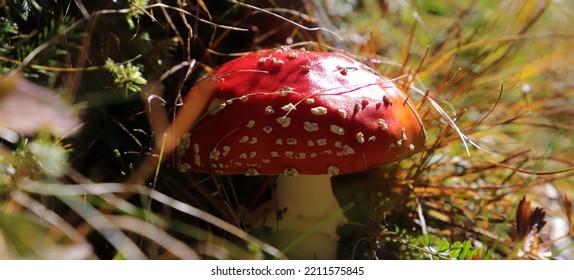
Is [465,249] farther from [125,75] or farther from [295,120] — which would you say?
[125,75]

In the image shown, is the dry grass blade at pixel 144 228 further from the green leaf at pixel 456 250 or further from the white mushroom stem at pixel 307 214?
the green leaf at pixel 456 250

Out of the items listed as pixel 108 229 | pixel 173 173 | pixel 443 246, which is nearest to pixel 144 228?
pixel 108 229

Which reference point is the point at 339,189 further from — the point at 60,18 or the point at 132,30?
the point at 60,18

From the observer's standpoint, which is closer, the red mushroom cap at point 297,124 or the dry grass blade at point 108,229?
the dry grass blade at point 108,229

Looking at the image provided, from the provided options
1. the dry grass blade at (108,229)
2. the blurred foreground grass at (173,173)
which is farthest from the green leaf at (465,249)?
the dry grass blade at (108,229)

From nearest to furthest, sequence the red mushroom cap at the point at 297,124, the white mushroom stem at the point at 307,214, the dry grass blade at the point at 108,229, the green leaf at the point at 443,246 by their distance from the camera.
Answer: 1. the dry grass blade at the point at 108,229
2. the red mushroom cap at the point at 297,124
3. the green leaf at the point at 443,246
4. the white mushroom stem at the point at 307,214

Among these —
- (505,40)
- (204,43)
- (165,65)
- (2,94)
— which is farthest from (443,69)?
(2,94)
